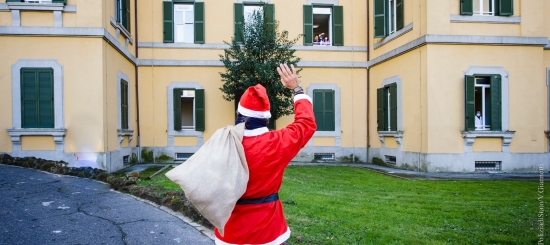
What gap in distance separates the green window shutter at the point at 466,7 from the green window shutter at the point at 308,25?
568cm

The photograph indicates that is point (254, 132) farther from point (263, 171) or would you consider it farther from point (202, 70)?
point (202, 70)

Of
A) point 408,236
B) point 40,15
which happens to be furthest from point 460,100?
point 40,15

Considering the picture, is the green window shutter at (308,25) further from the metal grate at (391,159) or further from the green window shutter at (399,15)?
the metal grate at (391,159)

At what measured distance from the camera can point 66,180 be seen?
8.54 metres

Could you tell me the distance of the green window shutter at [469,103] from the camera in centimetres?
1223

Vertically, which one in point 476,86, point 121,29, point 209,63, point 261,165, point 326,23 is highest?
point 326,23

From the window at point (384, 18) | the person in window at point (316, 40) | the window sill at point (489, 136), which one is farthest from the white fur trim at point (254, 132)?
the person in window at point (316, 40)

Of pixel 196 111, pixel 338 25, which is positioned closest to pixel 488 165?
pixel 338 25

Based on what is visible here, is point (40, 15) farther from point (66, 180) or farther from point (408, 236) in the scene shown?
point (408, 236)

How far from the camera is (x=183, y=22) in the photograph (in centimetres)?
1588

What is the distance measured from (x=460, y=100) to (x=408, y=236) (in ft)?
28.8

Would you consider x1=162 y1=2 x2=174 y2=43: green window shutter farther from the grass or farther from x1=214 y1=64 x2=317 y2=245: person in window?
x1=214 y1=64 x2=317 y2=245: person in window

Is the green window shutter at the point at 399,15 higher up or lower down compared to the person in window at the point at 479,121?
higher up

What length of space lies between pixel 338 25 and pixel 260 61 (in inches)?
172
